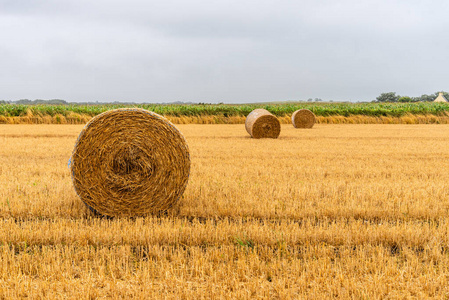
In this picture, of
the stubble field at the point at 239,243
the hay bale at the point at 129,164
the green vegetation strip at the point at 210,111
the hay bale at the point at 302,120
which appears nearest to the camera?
the stubble field at the point at 239,243

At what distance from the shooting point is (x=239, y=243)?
449 centimetres

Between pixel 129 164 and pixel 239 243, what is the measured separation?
2143mm

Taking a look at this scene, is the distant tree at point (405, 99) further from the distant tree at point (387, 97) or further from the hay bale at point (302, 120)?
the hay bale at point (302, 120)

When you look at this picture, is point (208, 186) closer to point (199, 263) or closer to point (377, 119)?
point (199, 263)

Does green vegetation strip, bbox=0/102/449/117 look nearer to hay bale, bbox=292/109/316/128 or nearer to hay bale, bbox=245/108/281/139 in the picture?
hay bale, bbox=292/109/316/128

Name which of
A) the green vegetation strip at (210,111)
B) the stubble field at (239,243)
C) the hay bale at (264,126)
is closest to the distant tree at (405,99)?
the green vegetation strip at (210,111)

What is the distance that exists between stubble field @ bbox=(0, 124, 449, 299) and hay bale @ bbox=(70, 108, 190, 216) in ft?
0.84

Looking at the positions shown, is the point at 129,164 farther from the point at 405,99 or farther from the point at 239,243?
the point at 405,99

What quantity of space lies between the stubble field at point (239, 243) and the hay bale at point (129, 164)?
0.84ft

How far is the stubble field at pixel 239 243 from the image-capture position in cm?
351

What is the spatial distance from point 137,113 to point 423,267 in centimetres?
411

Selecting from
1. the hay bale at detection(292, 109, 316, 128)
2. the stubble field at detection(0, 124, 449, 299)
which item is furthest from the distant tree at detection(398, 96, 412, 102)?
the stubble field at detection(0, 124, 449, 299)

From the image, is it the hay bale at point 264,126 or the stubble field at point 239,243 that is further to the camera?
the hay bale at point 264,126

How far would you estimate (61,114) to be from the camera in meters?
28.7
